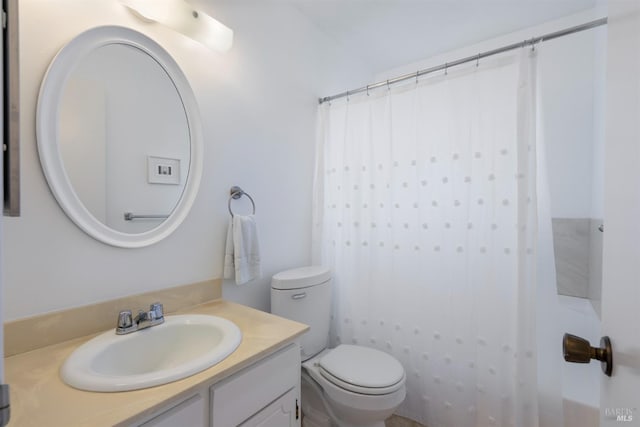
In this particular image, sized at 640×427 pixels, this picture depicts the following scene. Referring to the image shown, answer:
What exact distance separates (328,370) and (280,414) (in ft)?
1.48

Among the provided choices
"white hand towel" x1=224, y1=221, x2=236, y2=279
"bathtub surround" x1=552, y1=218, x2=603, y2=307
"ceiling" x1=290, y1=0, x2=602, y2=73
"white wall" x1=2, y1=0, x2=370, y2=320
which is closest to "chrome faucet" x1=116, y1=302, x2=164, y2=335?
"white wall" x1=2, y1=0, x2=370, y2=320

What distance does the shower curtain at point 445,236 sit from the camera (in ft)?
4.36

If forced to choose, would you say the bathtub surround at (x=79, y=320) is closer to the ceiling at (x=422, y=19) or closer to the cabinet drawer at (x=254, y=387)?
the cabinet drawer at (x=254, y=387)

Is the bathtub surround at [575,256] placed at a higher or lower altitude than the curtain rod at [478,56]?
lower

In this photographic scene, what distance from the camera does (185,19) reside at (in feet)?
3.87

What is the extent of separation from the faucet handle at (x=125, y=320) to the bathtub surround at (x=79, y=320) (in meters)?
0.09

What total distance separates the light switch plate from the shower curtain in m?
0.97

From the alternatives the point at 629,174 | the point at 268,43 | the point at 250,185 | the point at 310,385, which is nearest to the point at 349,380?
the point at 310,385

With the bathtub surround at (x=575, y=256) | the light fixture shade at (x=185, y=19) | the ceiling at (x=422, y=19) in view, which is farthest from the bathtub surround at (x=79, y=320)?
the bathtub surround at (x=575, y=256)

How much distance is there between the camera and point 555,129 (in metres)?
1.96

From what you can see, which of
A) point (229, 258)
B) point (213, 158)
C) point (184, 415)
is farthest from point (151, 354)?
point (213, 158)

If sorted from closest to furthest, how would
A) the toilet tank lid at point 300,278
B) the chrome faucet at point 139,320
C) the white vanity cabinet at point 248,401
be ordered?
the white vanity cabinet at point 248,401 → the chrome faucet at point 139,320 → the toilet tank lid at point 300,278

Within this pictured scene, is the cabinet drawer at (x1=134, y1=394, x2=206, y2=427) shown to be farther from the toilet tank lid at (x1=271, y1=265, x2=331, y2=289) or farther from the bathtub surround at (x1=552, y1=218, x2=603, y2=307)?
the bathtub surround at (x1=552, y1=218, x2=603, y2=307)

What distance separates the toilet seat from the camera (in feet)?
4.31
